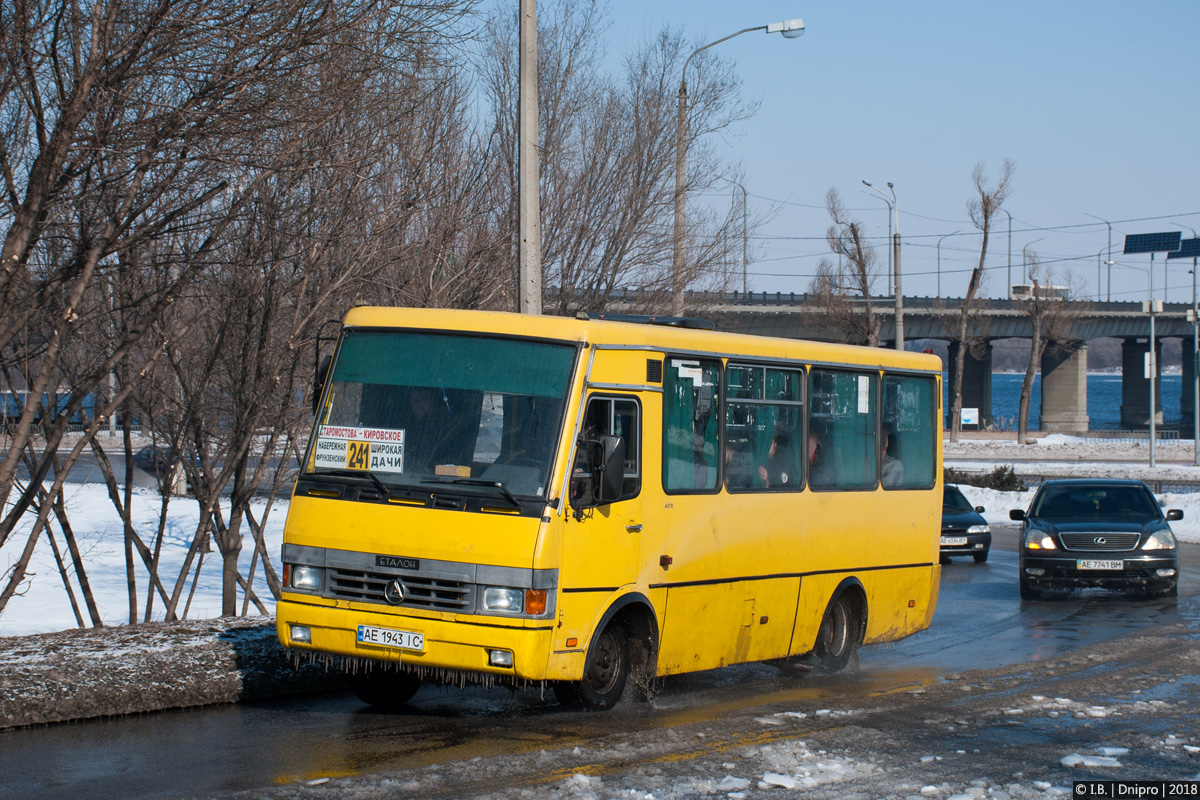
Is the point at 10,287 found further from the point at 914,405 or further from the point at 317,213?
the point at 914,405

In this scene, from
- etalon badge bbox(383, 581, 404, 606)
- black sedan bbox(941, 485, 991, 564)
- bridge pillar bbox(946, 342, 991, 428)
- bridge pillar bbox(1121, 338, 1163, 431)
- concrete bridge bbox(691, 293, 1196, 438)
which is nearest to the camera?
etalon badge bbox(383, 581, 404, 606)

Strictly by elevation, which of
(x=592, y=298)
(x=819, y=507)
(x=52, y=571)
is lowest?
(x=52, y=571)

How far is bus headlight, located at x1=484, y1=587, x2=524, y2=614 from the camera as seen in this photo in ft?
26.1

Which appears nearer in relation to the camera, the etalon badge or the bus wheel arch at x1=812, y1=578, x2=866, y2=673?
the etalon badge

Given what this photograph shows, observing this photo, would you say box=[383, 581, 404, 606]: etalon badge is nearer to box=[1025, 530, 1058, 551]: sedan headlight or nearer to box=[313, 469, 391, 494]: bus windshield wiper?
box=[313, 469, 391, 494]: bus windshield wiper

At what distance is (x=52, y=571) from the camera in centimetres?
2306

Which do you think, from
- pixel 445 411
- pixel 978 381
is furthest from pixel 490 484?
pixel 978 381

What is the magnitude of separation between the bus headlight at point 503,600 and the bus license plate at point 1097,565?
36.9 ft

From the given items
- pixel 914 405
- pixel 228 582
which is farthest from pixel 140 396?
pixel 914 405

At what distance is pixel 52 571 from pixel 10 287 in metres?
15.7

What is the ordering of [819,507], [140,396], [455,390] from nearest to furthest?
[455,390], [819,507], [140,396]

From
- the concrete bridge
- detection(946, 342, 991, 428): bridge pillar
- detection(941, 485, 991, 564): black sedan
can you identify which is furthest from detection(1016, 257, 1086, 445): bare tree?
detection(941, 485, 991, 564): black sedan

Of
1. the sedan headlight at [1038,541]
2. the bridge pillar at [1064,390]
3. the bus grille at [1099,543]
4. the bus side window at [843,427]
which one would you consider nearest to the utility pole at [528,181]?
the bus side window at [843,427]

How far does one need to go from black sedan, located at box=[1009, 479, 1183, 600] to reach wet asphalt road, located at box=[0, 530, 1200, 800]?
4516 mm
